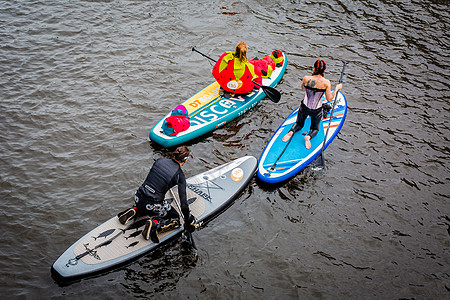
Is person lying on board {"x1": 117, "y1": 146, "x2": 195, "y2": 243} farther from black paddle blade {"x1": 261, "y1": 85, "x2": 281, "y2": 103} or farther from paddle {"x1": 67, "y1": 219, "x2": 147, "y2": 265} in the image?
black paddle blade {"x1": 261, "y1": 85, "x2": 281, "y2": 103}

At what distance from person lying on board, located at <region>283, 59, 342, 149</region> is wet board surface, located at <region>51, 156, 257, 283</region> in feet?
4.72

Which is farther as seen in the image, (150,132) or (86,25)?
(86,25)

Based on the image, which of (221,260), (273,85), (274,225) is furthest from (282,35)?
(221,260)

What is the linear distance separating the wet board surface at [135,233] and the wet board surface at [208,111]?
1176 millimetres

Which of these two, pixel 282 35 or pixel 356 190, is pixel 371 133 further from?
pixel 282 35

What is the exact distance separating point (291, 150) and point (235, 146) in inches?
50.0

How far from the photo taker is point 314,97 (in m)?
7.16

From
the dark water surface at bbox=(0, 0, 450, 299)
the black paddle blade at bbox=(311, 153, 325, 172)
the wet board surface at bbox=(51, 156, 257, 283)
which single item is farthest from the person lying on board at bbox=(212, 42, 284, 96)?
the black paddle blade at bbox=(311, 153, 325, 172)

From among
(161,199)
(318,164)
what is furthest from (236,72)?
(161,199)

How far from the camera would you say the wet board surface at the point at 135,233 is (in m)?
5.17

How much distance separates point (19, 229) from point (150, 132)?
299cm

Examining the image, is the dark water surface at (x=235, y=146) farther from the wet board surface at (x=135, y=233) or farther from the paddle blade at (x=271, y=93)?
the paddle blade at (x=271, y=93)

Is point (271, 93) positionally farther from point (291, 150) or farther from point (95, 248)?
point (95, 248)

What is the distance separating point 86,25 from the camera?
1180 cm
